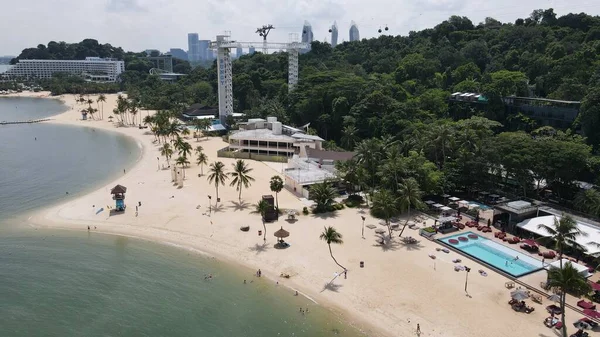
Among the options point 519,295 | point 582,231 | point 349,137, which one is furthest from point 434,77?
point 519,295

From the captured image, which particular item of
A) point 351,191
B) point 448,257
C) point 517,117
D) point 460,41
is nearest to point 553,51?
point 517,117

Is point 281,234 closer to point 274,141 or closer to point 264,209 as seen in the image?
point 264,209

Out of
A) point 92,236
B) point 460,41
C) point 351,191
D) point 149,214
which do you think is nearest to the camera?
point 92,236

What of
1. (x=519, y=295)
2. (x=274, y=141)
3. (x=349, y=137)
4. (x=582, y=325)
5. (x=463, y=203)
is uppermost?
(x=349, y=137)

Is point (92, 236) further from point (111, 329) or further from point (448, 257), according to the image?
point (448, 257)

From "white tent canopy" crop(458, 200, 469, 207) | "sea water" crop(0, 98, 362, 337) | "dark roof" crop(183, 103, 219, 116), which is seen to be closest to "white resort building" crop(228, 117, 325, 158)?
"white tent canopy" crop(458, 200, 469, 207)

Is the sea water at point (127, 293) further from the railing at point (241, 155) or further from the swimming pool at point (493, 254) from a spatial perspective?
the railing at point (241, 155)
